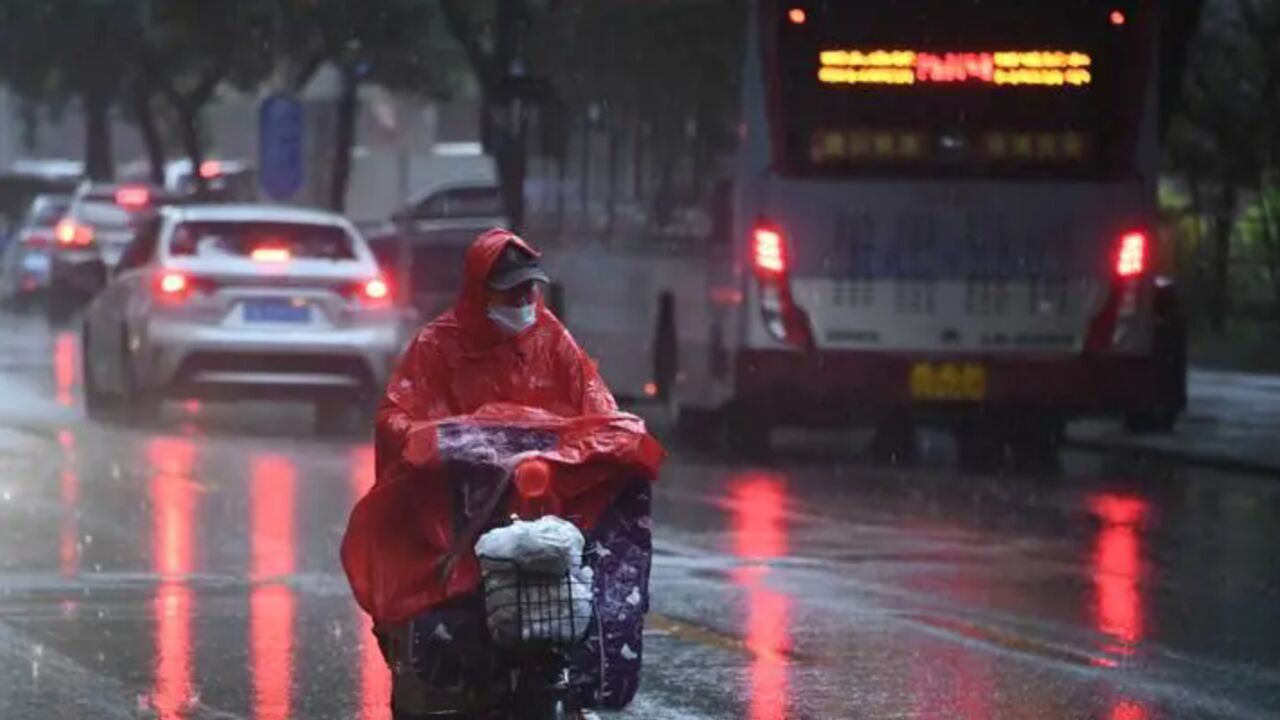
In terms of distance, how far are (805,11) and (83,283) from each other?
619 centimetres

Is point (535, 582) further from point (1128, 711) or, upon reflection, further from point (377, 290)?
point (377, 290)

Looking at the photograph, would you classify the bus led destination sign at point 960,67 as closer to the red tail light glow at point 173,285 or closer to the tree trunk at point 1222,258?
the red tail light glow at point 173,285

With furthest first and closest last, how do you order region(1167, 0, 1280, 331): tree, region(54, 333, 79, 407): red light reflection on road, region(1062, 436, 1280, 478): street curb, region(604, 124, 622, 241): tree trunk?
region(1167, 0, 1280, 331): tree < region(54, 333, 79, 407): red light reflection on road < region(604, 124, 622, 241): tree trunk < region(1062, 436, 1280, 478): street curb

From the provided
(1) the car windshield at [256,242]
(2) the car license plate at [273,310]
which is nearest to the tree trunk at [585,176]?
(1) the car windshield at [256,242]

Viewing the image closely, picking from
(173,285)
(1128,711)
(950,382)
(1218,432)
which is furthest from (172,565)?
(1218,432)

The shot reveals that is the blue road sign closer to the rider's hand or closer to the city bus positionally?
the city bus

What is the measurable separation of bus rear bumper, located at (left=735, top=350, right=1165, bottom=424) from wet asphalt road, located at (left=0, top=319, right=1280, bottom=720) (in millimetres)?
494

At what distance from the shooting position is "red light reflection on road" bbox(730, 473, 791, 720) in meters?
9.49

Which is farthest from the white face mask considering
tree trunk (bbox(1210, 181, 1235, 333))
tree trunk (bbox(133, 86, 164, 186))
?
tree trunk (bbox(133, 86, 164, 186))

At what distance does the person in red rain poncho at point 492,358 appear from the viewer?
686 centimetres

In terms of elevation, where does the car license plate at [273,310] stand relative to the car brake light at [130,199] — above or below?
below

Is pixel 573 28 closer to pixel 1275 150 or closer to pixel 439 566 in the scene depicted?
pixel 1275 150

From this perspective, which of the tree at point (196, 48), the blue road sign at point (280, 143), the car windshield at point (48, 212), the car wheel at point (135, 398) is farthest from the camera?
the tree at point (196, 48)

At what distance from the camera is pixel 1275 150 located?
25.3m
